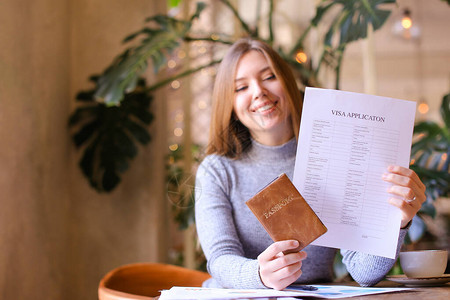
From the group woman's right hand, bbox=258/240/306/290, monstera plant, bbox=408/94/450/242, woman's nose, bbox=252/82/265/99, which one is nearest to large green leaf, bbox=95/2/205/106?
woman's nose, bbox=252/82/265/99

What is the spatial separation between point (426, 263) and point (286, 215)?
1.32ft

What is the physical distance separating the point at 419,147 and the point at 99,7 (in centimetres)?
200

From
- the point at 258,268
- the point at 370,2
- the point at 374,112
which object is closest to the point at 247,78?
the point at 374,112

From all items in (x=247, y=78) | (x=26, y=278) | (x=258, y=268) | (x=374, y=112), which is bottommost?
(x=26, y=278)

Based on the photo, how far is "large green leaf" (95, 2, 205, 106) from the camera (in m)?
2.14

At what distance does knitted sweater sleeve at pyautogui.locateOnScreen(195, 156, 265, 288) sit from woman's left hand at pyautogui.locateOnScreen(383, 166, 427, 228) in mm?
324

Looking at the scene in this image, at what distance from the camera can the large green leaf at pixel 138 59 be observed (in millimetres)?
2143

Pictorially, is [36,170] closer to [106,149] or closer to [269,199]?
[106,149]

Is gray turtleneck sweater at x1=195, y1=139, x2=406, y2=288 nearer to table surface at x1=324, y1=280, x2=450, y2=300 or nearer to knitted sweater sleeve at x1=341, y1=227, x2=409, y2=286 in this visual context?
knitted sweater sleeve at x1=341, y1=227, x2=409, y2=286

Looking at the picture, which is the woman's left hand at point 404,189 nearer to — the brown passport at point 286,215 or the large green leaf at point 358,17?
the brown passport at point 286,215

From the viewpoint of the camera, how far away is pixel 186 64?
2.92 metres

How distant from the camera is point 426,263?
3.24 ft

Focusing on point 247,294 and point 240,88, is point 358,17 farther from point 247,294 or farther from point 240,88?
point 247,294

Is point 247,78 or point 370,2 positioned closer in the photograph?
point 247,78
